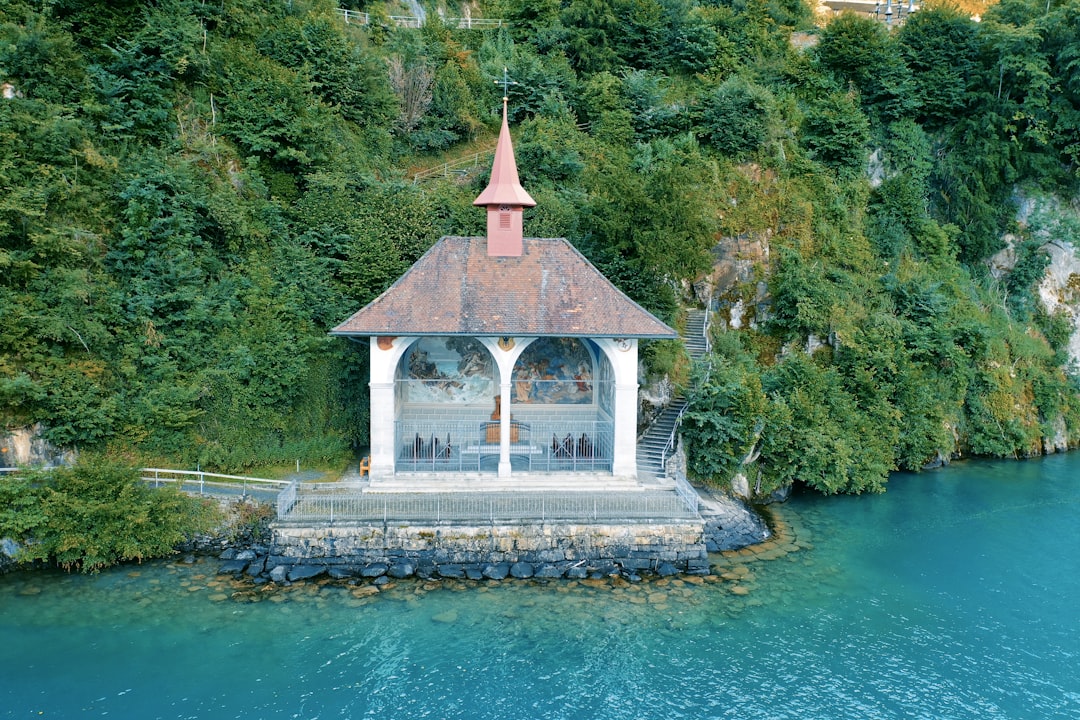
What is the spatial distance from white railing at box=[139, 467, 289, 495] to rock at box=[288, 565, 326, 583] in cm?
251

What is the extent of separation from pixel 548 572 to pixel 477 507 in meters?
2.38

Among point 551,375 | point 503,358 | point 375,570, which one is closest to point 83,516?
point 375,570

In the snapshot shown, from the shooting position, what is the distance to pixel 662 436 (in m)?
→ 22.9

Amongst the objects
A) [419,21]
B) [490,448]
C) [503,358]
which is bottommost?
[490,448]

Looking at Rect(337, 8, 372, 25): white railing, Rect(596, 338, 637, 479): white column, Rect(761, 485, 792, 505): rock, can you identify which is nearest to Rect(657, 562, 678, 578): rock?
Rect(596, 338, 637, 479): white column

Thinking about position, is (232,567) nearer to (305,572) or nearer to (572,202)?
(305,572)

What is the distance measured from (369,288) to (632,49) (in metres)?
19.9

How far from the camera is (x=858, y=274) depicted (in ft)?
94.2

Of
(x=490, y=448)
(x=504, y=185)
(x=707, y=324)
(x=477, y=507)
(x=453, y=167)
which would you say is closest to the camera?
(x=477, y=507)

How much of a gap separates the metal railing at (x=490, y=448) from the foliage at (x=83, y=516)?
6.37 metres

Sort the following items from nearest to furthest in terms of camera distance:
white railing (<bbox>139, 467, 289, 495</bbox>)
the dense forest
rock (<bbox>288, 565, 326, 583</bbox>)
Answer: rock (<bbox>288, 565, 326, 583</bbox>)
white railing (<bbox>139, 467, 289, 495</bbox>)
the dense forest

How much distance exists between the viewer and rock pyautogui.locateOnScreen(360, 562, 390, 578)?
17.9 metres

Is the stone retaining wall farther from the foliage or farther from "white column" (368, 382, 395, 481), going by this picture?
the foliage

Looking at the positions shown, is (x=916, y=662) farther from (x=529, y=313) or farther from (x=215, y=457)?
(x=215, y=457)
